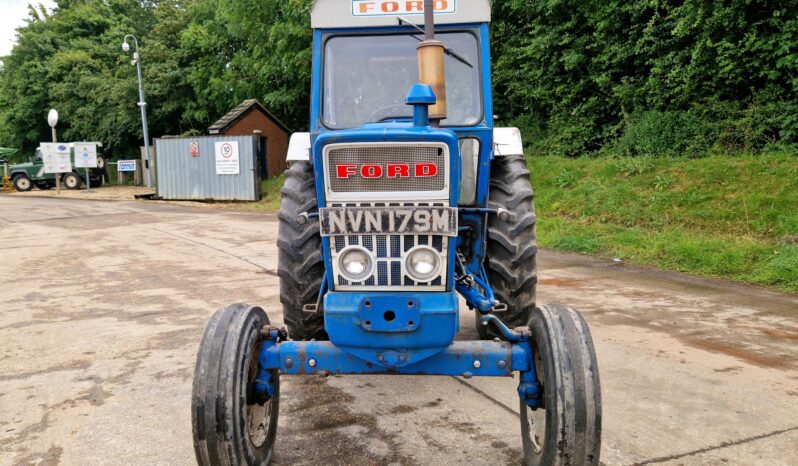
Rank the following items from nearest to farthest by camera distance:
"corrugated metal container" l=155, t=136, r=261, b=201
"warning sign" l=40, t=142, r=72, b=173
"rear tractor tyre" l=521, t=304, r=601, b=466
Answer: "rear tractor tyre" l=521, t=304, r=601, b=466 → "corrugated metal container" l=155, t=136, r=261, b=201 → "warning sign" l=40, t=142, r=72, b=173

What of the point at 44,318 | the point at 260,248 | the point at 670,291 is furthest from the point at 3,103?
the point at 670,291

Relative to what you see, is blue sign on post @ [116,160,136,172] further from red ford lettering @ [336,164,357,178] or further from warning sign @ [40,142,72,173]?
red ford lettering @ [336,164,357,178]

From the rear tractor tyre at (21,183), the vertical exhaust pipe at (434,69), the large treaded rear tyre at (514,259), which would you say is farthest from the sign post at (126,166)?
the vertical exhaust pipe at (434,69)

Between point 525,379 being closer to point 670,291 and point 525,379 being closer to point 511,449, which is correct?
point 511,449

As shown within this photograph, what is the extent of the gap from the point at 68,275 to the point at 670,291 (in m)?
7.15

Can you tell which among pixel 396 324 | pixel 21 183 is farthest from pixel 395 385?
pixel 21 183

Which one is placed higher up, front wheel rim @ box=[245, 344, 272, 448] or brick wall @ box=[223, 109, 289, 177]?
brick wall @ box=[223, 109, 289, 177]

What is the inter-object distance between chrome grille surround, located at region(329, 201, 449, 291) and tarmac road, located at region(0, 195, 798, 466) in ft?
3.02

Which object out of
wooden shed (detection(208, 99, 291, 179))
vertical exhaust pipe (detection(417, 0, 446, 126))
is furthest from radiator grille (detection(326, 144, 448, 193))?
wooden shed (detection(208, 99, 291, 179))

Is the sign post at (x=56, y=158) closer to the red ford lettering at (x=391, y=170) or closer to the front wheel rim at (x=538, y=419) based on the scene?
the red ford lettering at (x=391, y=170)

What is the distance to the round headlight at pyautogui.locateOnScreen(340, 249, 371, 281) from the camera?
9.76 ft

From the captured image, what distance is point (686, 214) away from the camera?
9.52m

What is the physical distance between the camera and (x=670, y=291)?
6867 mm

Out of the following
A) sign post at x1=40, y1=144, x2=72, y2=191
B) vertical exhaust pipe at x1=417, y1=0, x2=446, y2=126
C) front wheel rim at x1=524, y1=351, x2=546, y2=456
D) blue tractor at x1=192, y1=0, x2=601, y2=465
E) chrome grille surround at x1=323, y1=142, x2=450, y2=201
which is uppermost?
sign post at x1=40, y1=144, x2=72, y2=191
